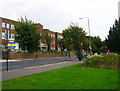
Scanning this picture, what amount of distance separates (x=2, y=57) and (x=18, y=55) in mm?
3560

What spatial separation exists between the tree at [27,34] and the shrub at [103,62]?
2451 cm

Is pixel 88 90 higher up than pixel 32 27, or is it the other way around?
pixel 32 27

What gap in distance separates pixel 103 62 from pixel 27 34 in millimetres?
26591

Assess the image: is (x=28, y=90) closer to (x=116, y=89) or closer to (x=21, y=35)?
(x=116, y=89)

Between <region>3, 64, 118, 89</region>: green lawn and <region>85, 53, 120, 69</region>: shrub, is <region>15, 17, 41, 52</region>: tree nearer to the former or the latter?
<region>85, 53, 120, 69</region>: shrub

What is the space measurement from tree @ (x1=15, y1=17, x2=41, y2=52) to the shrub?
2451cm

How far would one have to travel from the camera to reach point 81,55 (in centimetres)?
2352

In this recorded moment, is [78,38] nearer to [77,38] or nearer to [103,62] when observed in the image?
[77,38]

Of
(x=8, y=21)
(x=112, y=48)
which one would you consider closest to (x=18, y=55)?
(x=8, y=21)

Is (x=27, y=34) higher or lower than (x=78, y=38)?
higher

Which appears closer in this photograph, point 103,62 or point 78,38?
point 103,62

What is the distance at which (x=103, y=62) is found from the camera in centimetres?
1262

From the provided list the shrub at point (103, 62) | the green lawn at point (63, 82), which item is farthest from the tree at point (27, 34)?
the green lawn at point (63, 82)

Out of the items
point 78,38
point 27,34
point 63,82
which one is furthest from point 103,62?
point 27,34
